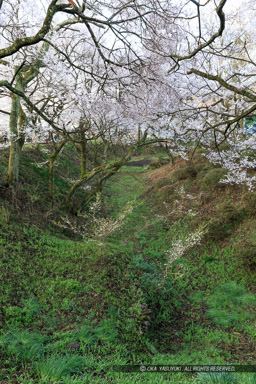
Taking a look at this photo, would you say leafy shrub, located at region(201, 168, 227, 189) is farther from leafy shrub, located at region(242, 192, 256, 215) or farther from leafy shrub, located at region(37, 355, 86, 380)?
leafy shrub, located at region(37, 355, 86, 380)

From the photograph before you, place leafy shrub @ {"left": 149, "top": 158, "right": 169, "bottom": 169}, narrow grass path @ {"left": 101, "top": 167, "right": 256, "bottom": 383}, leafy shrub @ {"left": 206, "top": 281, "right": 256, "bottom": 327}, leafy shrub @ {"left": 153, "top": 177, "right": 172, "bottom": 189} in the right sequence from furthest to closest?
leafy shrub @ {"left": 149, "top": 158, "right": 169, "bottom": 169} → leafy shrub @ {"left": 153, "top": 177, "right": 172, "bottom": 189} → leafy shrub @ {"left": 206, "top": 281, "right": 256, "bottom": 327} → narrow grass path @ {"left": 101, "top": 167, "right": 256, "bottom": 383}

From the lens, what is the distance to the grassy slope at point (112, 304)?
2.96 metres

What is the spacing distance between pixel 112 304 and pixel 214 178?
7.69 meters

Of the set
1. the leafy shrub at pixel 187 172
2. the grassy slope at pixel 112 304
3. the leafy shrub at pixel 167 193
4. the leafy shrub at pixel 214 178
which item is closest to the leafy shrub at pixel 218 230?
the grassy slope at pixel 112 304

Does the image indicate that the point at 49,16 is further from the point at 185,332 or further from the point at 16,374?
the point at 185,332

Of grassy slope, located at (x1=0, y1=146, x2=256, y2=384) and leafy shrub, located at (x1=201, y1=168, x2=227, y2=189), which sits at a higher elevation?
leafy shrub, located at (x1=201, y1=168, x2=227, y2=189)

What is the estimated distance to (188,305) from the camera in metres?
5.19

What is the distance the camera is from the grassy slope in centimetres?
296

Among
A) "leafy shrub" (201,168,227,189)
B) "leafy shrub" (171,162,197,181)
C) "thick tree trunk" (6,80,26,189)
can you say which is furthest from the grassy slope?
"leafy shrub" (171,162,197,181)

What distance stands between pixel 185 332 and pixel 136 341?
3.61ft

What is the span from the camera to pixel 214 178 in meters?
10.3

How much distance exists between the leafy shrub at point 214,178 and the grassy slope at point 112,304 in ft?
7.86

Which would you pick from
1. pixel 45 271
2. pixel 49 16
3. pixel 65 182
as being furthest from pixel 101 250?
pixel 65 182

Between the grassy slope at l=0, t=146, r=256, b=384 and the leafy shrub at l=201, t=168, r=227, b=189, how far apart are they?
2396 mm
